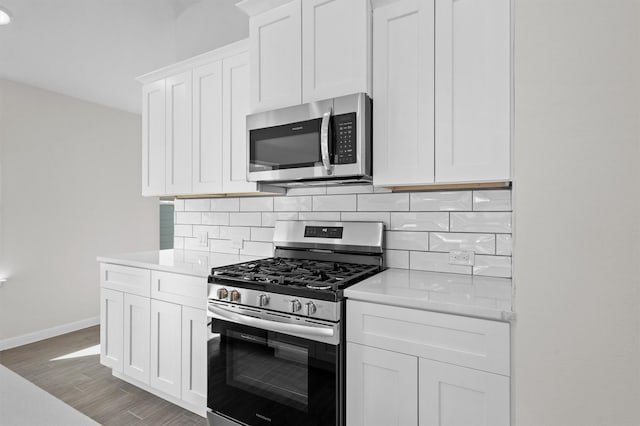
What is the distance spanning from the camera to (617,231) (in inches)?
23.6

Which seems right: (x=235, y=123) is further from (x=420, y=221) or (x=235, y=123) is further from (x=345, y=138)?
(x=420, y=221)

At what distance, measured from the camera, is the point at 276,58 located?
81.4 inches

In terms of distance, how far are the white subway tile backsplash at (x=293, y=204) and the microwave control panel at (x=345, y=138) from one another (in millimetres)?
632

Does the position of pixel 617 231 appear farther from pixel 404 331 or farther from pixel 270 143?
pixel 270 143

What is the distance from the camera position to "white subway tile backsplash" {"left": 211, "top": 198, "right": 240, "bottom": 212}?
8.93 feet

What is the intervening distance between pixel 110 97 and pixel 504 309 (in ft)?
14.9

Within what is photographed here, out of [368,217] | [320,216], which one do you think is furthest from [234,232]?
[368,217]

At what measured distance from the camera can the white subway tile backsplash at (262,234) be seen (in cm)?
254

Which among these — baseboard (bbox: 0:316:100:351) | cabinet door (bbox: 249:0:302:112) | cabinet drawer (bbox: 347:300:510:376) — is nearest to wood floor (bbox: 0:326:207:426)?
baseboard (bbox: 0:316:100:351)

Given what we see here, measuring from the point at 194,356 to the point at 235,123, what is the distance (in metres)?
1.52

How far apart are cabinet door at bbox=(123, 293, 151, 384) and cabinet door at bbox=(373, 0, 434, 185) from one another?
6.05ft

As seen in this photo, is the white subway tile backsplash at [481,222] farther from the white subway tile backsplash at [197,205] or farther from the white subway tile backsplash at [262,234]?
the white subway tile backsplash at [197,205]

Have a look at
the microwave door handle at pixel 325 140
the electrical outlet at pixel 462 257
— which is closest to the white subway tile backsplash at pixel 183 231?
the microwave door handle at pixel 325 140

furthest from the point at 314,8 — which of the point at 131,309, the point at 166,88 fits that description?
the point at 131,309
